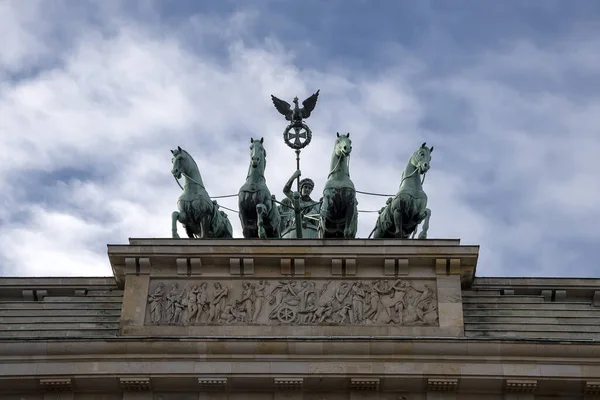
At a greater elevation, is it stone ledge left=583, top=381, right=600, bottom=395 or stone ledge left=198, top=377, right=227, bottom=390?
stone ledge left=583, top=381, right=600, bottom=395

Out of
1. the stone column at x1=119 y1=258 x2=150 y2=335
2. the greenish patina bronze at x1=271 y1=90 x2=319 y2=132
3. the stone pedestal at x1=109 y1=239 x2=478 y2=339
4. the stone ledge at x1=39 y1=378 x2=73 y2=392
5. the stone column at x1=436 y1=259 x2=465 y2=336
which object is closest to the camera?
the stone ledge at x1=39 y1=378 x2=73 y2=392

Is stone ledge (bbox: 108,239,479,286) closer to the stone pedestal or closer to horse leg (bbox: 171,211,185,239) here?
the stone pedestal

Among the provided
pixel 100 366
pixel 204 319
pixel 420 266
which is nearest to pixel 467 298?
pixel 420 266

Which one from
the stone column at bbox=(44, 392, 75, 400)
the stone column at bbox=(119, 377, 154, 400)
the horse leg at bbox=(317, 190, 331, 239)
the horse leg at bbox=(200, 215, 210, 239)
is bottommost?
the stone column at bbox=(44, 392, 75, 400)

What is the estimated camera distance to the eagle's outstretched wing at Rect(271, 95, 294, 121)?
118ft

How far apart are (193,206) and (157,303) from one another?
3169 mm

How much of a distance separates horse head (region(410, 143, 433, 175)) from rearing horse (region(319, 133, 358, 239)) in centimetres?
142

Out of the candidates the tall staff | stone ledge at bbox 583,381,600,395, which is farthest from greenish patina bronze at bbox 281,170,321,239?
stone ledge at bbox 583,381,600,395

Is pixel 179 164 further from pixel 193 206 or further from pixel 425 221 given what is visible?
pixel 425 221

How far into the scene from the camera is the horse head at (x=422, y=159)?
32.7m

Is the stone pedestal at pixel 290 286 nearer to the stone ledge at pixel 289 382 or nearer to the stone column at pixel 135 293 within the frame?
the stone column at pixel 135 293

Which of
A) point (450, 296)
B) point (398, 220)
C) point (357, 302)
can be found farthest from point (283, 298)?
point (398, 220)

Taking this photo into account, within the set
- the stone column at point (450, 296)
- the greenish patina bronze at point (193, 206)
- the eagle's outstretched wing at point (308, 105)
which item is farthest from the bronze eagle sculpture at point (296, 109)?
the stone column at point (450, 296)

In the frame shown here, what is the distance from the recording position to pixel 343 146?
1294 inches
